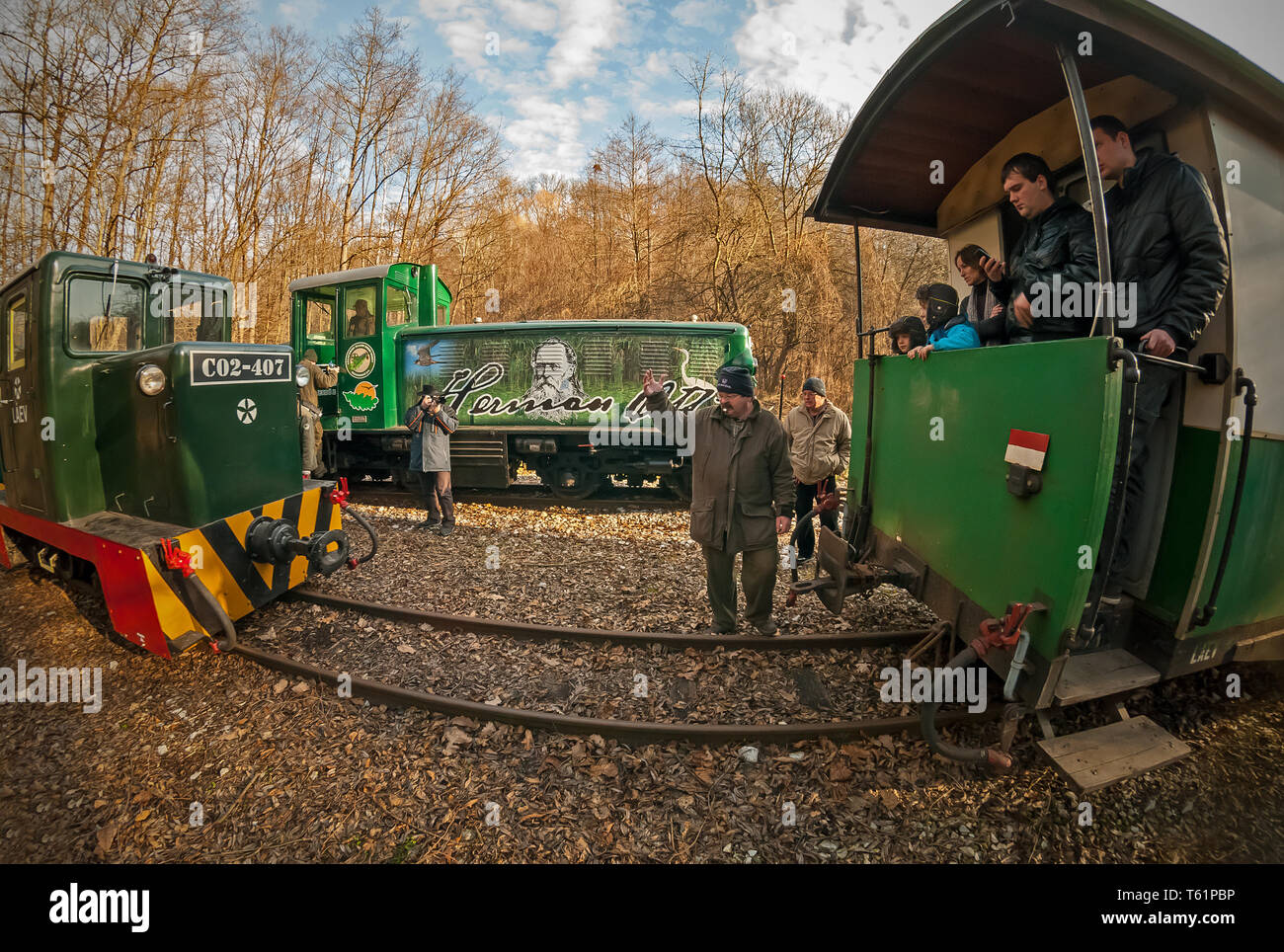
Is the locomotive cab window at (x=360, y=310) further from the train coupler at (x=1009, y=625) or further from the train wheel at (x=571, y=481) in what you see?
the train coupler at (x=1009, y=625)

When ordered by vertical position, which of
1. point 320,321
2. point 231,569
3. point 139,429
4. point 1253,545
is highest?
point 320,321

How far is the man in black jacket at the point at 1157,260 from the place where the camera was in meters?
2.27

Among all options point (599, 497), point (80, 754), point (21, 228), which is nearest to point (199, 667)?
point (80, 754)

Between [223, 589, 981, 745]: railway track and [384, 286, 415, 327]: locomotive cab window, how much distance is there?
523 cm

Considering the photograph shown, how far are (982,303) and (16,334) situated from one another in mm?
6718

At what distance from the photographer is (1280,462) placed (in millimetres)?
2584

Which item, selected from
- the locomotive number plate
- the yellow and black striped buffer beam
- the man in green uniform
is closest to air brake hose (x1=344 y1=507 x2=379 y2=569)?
the yellow and black striped buffer beam

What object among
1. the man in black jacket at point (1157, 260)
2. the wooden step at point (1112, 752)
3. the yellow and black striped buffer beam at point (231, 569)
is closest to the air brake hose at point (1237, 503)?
the man in black jacket at point (1157, 260)

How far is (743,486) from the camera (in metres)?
3.93

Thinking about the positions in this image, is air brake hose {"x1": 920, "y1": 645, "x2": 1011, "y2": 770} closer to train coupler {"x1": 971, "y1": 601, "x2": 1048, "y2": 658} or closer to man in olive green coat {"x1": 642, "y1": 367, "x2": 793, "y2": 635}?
train coupler {"x1": 971, "y1": 601, "x2": 1048, "y2": 658}

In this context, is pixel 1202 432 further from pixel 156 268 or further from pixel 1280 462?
pixel 156 268

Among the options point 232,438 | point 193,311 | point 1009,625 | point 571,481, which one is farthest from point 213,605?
point 571,481

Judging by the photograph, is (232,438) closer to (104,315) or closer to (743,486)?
(104,315)

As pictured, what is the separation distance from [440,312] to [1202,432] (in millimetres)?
9433
